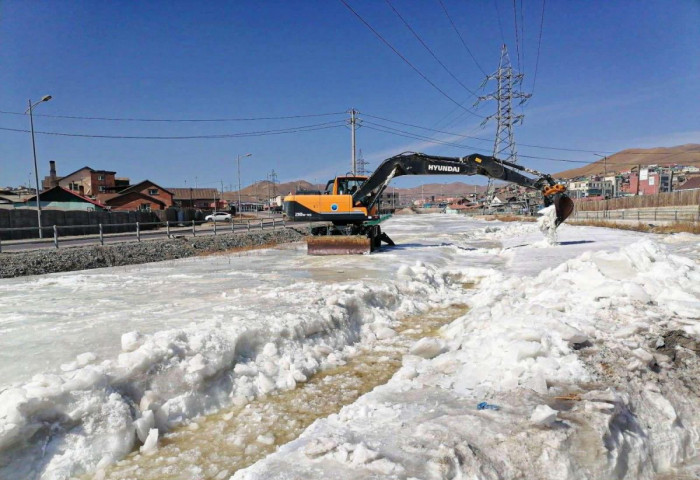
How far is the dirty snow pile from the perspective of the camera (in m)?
2.72

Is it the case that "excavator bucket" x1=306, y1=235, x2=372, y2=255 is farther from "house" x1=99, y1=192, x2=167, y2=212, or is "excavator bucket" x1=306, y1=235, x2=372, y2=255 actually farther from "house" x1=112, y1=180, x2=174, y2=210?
"house" x1=112, y1=180, x2=174, y2=210

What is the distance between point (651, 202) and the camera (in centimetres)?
4622

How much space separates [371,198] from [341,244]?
2.12 m

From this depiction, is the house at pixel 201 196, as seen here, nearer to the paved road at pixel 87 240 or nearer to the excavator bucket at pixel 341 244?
the paved road at pixel 87 240

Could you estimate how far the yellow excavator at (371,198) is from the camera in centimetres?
1470

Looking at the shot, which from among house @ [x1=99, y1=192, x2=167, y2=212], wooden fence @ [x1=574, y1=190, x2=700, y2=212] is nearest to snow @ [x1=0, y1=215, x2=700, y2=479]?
wooden fence @ [x1=574, y1=190, x2=700, y2=212]

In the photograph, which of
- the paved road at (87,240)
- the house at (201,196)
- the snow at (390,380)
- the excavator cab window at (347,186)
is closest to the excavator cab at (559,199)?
the excavator cab window at (347,186)

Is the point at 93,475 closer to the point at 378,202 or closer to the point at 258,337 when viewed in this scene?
the point at 258,337

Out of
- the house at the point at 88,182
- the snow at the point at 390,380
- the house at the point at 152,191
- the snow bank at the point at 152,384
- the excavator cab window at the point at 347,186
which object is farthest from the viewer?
the house at the point at 88,182

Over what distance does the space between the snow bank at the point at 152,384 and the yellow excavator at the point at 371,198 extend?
8.11m

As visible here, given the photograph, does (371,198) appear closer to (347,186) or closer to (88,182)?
(347,186)

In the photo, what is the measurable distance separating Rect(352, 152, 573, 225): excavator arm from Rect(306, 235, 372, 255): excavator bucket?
1.38 meters

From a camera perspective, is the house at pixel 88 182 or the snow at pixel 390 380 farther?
the house at pixel 88 182

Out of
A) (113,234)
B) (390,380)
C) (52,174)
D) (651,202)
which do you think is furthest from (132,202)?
(651,202)
